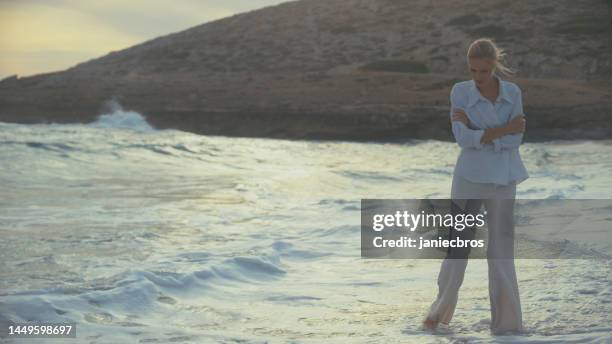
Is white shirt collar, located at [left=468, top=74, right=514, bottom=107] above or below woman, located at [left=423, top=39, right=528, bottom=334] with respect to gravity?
above

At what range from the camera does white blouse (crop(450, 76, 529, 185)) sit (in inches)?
206

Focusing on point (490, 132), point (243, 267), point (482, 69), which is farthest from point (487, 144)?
point (243, 267)

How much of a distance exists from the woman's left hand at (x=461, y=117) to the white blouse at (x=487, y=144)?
2 centimetres

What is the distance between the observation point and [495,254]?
542 centimetres

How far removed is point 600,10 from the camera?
53750mm

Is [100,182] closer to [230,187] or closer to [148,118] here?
[230,187]

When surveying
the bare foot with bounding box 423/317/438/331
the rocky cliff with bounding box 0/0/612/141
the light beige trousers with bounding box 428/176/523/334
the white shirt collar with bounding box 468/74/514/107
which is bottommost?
the bare foot with bounding box 423/317/438/331

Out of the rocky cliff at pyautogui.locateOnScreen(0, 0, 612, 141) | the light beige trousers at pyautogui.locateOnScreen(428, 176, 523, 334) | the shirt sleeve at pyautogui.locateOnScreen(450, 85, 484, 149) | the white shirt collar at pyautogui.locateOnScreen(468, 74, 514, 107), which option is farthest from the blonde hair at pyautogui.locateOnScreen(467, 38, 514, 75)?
the rocky cliff at pyautogui.locateOnScreen(0, 0, 612, 141)

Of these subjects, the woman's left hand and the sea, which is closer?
the woman's left hand

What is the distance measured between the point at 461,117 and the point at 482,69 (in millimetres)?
294

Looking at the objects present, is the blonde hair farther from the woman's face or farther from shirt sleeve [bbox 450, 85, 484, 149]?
shirt sleeve [bbox 450, 85, 484, 149]

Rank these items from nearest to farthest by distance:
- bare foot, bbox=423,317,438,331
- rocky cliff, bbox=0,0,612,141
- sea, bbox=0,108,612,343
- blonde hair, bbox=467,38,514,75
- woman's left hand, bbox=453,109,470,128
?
1. blonde hair, bbox=467,38,514,75
2. woman's left hand, bbox=453,109,470,128
3. bare foot, bbox=423,317,438,331
4. sea, bbox=0,108,612,343
5. rocky cliff, bbox=0,0,612,141

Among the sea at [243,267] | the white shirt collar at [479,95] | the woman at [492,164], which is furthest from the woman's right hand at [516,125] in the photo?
the sea at [243,267]

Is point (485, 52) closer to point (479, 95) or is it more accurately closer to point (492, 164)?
point (479, 95)
